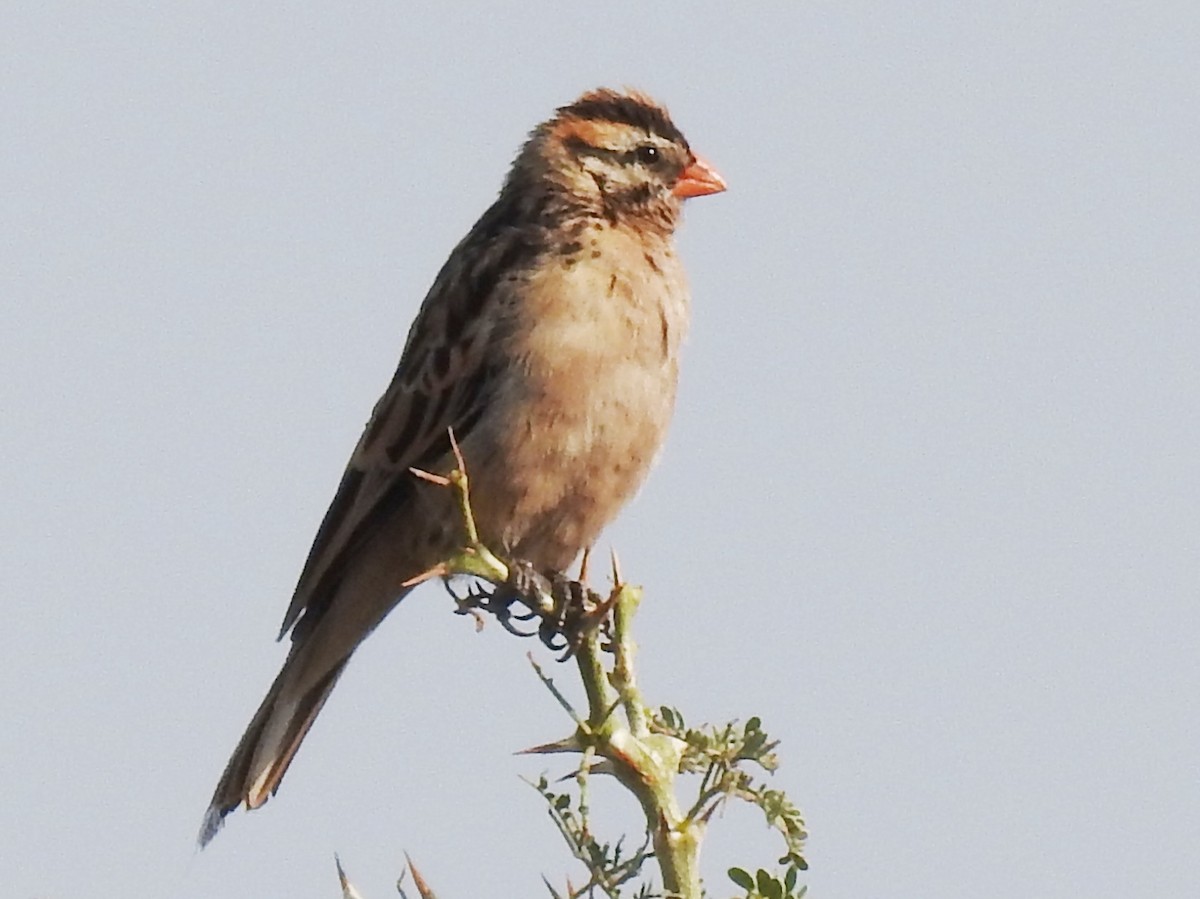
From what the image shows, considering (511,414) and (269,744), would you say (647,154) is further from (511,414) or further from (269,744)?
(269,744)

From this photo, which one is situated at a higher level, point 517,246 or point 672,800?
point 517,246

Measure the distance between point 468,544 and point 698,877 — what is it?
104 cm

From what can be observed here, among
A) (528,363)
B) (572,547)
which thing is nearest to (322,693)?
(572,547)

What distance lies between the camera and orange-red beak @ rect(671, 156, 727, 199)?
705cm

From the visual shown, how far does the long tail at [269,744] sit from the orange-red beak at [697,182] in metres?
2.26

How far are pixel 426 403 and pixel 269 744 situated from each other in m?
1.37

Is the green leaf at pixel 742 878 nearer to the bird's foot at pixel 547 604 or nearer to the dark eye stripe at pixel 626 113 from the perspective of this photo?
the bird's foot at pixel 547 604

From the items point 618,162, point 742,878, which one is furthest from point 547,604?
point 618,162

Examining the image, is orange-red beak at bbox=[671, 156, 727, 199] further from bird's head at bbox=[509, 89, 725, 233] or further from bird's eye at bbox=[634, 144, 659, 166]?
bird's eye at bbox=[634, 144, 659, 166]

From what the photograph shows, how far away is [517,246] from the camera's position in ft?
21.1

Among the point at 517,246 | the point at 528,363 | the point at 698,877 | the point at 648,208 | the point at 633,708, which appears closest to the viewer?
the point at 698,877

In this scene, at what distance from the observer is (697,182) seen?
7.09 metres

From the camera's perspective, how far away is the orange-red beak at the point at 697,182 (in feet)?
23.1

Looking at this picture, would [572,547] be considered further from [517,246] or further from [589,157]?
[589,157]
